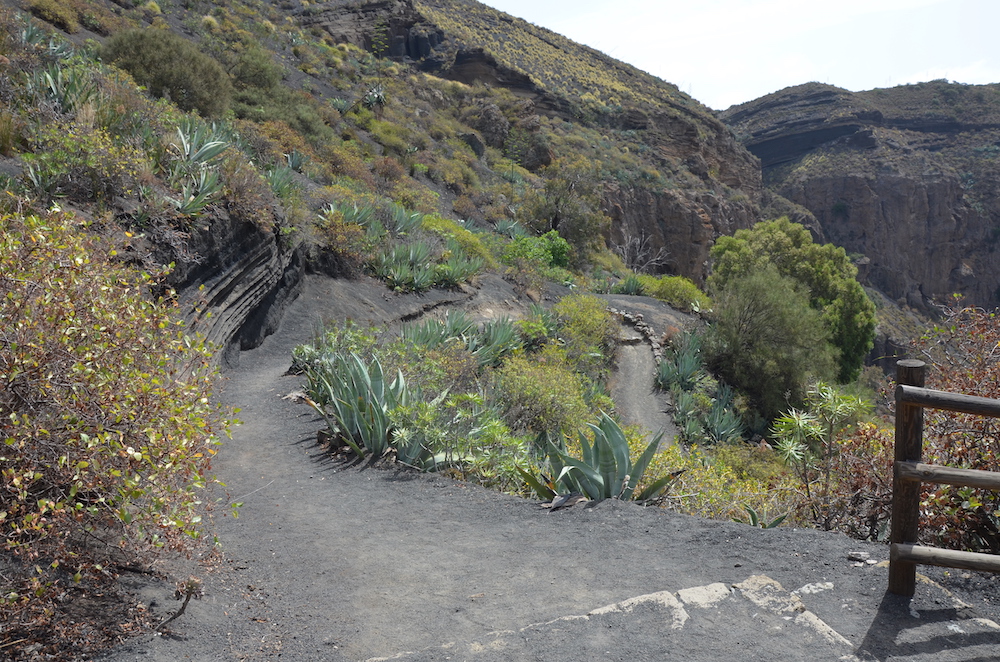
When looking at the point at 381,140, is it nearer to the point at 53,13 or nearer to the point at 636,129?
the point at 53,13

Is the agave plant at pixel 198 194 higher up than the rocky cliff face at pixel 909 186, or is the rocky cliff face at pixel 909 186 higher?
the rocky cliff face at pixel 909 186

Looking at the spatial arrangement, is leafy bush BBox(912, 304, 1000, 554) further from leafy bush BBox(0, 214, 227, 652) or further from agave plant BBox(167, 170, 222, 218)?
agave plant BBox(167, 170, 222, 218)

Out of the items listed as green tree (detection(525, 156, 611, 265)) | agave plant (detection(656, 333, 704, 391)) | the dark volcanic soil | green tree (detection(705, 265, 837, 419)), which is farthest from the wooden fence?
green tree (detection(525, 156, 611, 265))

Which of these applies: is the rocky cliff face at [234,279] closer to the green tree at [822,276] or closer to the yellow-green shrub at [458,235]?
the yellow-green shrub at [458,235]

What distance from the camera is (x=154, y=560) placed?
3416 mm

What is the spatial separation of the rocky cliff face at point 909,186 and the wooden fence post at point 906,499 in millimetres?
68383

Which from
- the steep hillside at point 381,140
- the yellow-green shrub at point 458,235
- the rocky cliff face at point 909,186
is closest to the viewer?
the steep hillside at point 381,140

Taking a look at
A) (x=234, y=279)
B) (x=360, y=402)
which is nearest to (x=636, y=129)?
(x=234, y=279)

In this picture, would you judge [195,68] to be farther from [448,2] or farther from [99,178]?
[448,2]

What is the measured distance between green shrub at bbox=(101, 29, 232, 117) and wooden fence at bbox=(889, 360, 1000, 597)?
18.0m

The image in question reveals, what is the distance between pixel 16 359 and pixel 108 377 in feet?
1.17

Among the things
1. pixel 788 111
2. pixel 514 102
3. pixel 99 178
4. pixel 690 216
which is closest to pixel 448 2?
pixel 514 102

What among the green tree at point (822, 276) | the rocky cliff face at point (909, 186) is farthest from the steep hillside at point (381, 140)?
the rocky cliff face at point (909, 186)

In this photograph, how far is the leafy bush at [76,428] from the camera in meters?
2.75
